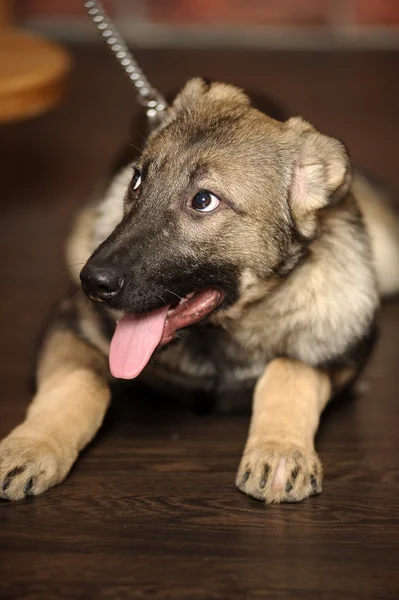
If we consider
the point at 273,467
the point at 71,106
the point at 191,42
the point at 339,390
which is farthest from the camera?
the point at 191,42

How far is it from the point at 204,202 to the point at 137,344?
0.39m

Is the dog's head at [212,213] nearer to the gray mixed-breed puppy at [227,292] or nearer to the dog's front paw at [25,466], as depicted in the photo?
the gray mixed-breed puppy at [227,292]

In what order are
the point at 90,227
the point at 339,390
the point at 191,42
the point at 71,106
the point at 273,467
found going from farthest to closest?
the point at 191,42 → the point at 71,106 → the point at 90,227 → the point at 339,390 → the point at 273,467

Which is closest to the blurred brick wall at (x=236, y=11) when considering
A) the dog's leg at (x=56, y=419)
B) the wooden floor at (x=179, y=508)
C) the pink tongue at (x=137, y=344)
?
the wooden floor at (x=179, y=508)

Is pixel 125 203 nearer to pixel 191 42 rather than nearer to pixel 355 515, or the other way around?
pixel 355 515

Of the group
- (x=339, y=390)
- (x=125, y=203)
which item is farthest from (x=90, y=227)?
(x=339, y=390)

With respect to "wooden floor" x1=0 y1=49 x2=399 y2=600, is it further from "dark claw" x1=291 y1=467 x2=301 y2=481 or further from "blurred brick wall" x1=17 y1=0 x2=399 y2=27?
"blurred brick wall" x1=17 y1=0 x2=399 y2=27

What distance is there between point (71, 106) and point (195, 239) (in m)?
3.29

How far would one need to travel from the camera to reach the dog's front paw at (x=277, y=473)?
2309 millimetres

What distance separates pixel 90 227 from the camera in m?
3.07

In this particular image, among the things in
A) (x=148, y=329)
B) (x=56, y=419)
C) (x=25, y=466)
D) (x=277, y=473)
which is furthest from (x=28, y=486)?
(x=277, y=473)

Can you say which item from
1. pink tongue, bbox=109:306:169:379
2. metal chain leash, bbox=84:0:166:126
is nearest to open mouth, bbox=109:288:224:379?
pink tongue, bbox=109:306:169:379

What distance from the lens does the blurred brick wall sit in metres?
6.51

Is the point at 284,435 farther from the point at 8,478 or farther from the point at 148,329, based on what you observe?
the point at 8,478
